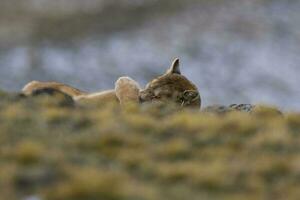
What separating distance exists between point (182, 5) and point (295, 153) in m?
67.9

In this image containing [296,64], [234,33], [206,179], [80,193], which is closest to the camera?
[80,193]

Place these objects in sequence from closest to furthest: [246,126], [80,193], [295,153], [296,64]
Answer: [80,193] < [295,153] < [246,126] < [296,64]

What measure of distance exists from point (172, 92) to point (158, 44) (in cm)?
5248

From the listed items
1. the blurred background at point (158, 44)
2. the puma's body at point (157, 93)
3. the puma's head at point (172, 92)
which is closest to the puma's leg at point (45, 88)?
the puma's body at point (157, 93)

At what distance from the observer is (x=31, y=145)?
12.9 m

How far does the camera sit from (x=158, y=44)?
72250 mm

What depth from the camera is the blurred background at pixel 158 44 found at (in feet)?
207

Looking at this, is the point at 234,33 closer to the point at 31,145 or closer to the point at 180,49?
the point at 180,49

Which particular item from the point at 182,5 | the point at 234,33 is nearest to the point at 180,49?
the point at 234,33

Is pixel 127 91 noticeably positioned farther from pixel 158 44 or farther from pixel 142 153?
pixel 158 44

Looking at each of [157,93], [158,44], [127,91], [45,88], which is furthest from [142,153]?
[158,44]

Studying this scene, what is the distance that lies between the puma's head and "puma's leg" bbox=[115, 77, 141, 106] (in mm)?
177

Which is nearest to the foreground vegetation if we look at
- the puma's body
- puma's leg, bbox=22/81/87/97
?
puma's leg, bbox=22/81/87/97

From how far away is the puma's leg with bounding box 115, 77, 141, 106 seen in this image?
65.2 ft
